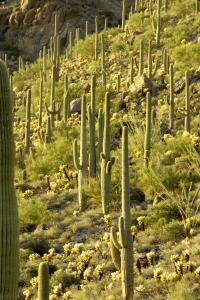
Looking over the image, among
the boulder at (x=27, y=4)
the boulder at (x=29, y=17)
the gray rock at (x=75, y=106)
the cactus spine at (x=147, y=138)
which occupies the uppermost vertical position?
the boulder at (x=27, y=4)

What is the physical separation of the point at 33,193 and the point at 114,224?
3.73 meters

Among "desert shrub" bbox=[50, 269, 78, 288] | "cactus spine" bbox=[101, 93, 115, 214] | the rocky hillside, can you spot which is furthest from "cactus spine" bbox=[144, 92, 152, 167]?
the rocky hillside

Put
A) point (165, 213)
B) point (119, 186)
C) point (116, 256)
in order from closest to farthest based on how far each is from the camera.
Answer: point (116, 256) < point (165, 213) < point (119, 186)

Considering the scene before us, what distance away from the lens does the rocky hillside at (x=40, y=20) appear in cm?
3969

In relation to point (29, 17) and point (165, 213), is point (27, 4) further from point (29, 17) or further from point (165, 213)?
point (165, 213)

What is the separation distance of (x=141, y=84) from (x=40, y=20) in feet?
79.7

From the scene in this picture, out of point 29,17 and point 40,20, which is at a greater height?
point 29,17

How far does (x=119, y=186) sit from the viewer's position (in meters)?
11.9

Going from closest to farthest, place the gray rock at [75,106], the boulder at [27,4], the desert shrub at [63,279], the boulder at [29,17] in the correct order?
the desert shrub at [63,279], the gray rock at [75,106], the boulder at [29,17], the boulder at [27,4]

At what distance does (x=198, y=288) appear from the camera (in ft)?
24.5

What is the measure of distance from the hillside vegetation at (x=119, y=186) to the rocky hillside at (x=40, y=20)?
17310mm

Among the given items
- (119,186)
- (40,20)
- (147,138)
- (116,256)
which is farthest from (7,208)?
(40,20)

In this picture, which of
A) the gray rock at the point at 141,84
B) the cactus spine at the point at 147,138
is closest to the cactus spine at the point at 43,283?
the cactus spine at the point at 147,138

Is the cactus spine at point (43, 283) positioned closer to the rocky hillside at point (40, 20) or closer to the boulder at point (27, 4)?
the rocky hillside at point (40, 20)
